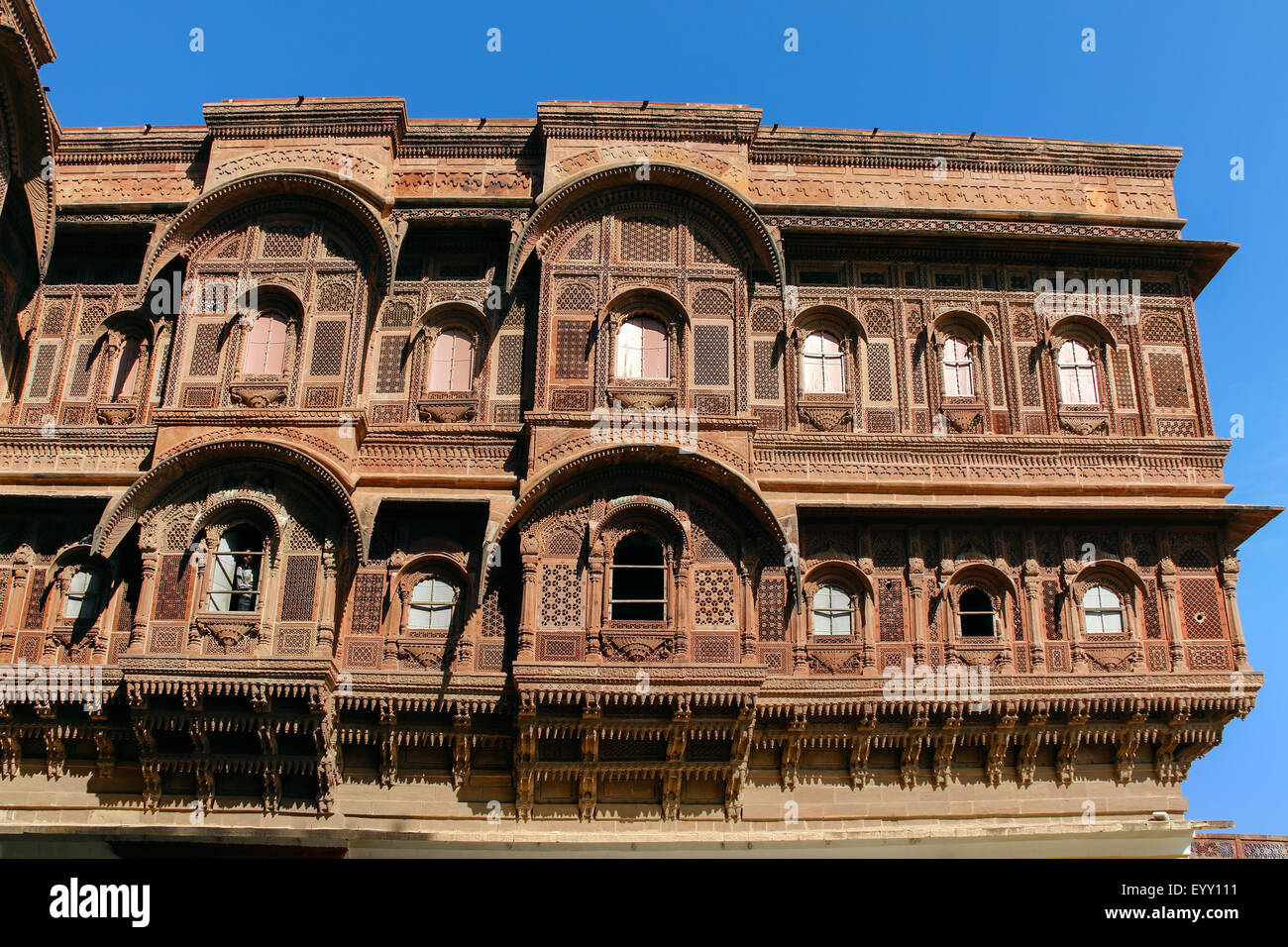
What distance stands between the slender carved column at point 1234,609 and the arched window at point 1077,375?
Answer: 2810mm

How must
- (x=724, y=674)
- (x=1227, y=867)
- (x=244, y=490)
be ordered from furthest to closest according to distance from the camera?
1. (x=244, y=490)
2. (x=724, y=674)
3. (x=1227, y=867)

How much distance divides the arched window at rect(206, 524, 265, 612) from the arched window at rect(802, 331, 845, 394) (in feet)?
25.1

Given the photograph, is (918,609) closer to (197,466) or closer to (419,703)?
(419,703)

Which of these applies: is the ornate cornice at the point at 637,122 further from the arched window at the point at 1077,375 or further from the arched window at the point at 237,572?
the arched window at the point at 237,572

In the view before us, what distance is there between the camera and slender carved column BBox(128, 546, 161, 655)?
1627 cm

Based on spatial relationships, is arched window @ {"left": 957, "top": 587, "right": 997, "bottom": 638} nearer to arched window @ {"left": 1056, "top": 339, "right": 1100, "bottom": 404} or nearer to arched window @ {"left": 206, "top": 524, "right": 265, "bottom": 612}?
arched window @ {"left": 1056, "top": 339, "right": 1100, "bottom": 404}

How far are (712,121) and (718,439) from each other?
15.9ft

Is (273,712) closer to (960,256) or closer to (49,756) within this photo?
(49,756)

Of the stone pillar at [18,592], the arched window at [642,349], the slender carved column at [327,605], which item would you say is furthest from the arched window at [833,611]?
the stone pillar at [18,592]

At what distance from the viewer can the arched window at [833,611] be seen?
17.2 meters

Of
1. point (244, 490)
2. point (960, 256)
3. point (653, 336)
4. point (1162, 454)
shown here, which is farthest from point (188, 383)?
point (1162, 454)

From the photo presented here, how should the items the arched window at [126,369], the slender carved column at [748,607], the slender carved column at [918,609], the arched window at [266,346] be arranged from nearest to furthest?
the slender carved column at [748,607] < the slender carved column at [918,609] < the arched window at [266,346] < the arched window at [126,369]

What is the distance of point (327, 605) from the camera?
16453 millimetres

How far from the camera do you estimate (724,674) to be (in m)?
16.0
